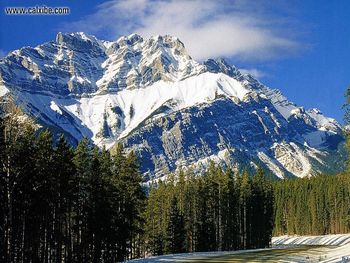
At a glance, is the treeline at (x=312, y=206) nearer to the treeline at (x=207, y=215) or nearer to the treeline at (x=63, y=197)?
the treeline at (x=207, y=215)

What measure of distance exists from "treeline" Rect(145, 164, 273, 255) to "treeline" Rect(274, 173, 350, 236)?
54.7 metres

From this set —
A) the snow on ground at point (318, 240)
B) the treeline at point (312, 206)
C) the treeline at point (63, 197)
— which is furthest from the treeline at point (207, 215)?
the treeline at point (312, 206)

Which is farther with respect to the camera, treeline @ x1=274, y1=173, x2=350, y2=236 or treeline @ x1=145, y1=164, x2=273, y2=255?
treeline @ x1=274, y1=173, x2=350, y2=236

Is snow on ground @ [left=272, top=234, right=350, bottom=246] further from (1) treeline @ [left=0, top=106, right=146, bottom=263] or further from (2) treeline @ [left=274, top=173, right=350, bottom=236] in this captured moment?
(1) treeline @ [left=0, top=106, right=146, bottom=263]

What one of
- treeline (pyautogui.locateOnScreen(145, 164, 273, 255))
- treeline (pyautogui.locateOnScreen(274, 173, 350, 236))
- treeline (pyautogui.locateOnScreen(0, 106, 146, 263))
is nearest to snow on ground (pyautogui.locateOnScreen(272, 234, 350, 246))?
treeline (pyautogui.locateOnScreen(274, 173, 350, 236))

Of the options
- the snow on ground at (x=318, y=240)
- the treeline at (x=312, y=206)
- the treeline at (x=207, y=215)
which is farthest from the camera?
the treeline at (x=312, y=206)

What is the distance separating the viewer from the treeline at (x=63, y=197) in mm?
46938

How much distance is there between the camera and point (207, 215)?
3253 inches

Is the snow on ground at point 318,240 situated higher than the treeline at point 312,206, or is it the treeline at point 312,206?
the treeline at point 312,206

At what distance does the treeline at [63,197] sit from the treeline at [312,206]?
100m

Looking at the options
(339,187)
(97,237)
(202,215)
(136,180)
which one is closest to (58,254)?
(97,237)

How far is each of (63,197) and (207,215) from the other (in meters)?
32.5

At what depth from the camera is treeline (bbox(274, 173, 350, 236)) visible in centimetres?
15700

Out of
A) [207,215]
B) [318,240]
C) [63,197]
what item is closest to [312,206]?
[318,240]
